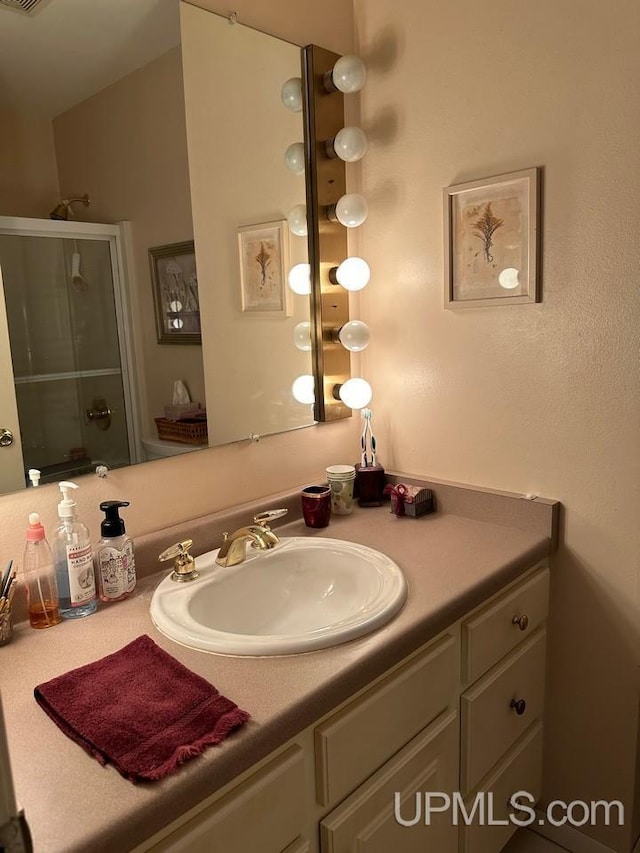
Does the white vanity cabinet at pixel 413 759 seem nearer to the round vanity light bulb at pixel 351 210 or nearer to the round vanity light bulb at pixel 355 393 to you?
the round vanity light bulb at pixel 355 393

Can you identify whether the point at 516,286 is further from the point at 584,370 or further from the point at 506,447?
the point at 506,447

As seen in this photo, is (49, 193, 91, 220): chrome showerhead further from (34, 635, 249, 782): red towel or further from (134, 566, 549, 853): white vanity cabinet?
(134, 566, 549, 853): white vanity cabinet

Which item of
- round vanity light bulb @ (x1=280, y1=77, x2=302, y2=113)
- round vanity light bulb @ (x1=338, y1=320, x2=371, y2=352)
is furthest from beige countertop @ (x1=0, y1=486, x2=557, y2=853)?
round vanity light bulb @ (x1=280, y1=77, x2=302, y2=113)

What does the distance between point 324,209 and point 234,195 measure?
0.93ft

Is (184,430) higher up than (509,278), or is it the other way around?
(509,278)

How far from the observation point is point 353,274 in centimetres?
172

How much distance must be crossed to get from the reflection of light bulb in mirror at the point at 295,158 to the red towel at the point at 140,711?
124cm

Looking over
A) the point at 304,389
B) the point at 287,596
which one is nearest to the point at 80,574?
the point at 287,596

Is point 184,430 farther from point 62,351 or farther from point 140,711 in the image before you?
point 140,711

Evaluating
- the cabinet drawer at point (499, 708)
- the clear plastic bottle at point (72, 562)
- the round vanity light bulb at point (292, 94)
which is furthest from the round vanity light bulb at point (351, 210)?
the cabinet drawer at point (499, 708)

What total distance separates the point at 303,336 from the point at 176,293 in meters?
0.43

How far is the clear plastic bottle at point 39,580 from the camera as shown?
1146 millimetres

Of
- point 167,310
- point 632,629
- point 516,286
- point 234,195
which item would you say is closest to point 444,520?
point 632,629

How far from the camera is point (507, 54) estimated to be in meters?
1.46
